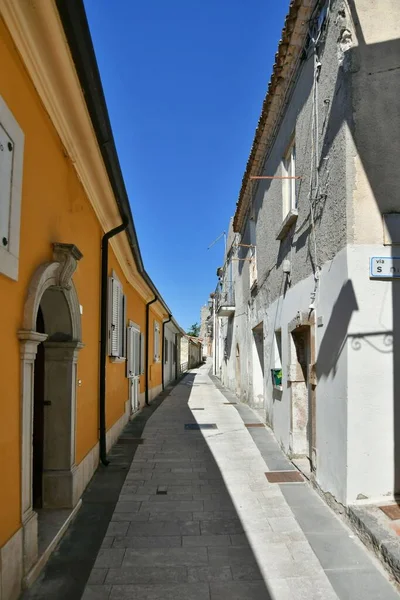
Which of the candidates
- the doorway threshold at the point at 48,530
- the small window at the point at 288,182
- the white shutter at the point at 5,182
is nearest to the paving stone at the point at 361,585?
the doorway threshold at the point at 48,530

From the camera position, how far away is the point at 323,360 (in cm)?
490

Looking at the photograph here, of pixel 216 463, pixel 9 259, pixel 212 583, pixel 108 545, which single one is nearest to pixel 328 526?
pixel 212 583

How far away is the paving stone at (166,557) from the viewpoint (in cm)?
366

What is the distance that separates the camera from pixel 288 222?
640cm

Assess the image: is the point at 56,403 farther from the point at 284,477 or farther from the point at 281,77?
the point at 281,77

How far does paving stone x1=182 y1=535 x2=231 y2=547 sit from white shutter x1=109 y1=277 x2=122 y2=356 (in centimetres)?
346

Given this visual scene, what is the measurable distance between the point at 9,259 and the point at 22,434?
1165 millimetres

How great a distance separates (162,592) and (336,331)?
8.52 feet

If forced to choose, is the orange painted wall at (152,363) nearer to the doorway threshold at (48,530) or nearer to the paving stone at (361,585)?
the doorway threshold at (48,530)

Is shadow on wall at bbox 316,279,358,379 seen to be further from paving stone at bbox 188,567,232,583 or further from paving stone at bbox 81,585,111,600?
paving stone at bbox 81,585,111,600

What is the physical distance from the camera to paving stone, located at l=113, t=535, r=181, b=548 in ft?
13.1

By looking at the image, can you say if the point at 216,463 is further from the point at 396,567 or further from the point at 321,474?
the point at 396,567

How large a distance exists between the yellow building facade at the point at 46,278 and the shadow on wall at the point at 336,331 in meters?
2.41

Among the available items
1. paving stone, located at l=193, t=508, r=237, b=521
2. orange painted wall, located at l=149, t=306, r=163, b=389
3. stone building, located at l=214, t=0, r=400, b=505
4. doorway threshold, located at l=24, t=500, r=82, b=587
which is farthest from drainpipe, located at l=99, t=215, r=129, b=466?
orange painted wall, located at l=149, t=306, r=163, b=389
